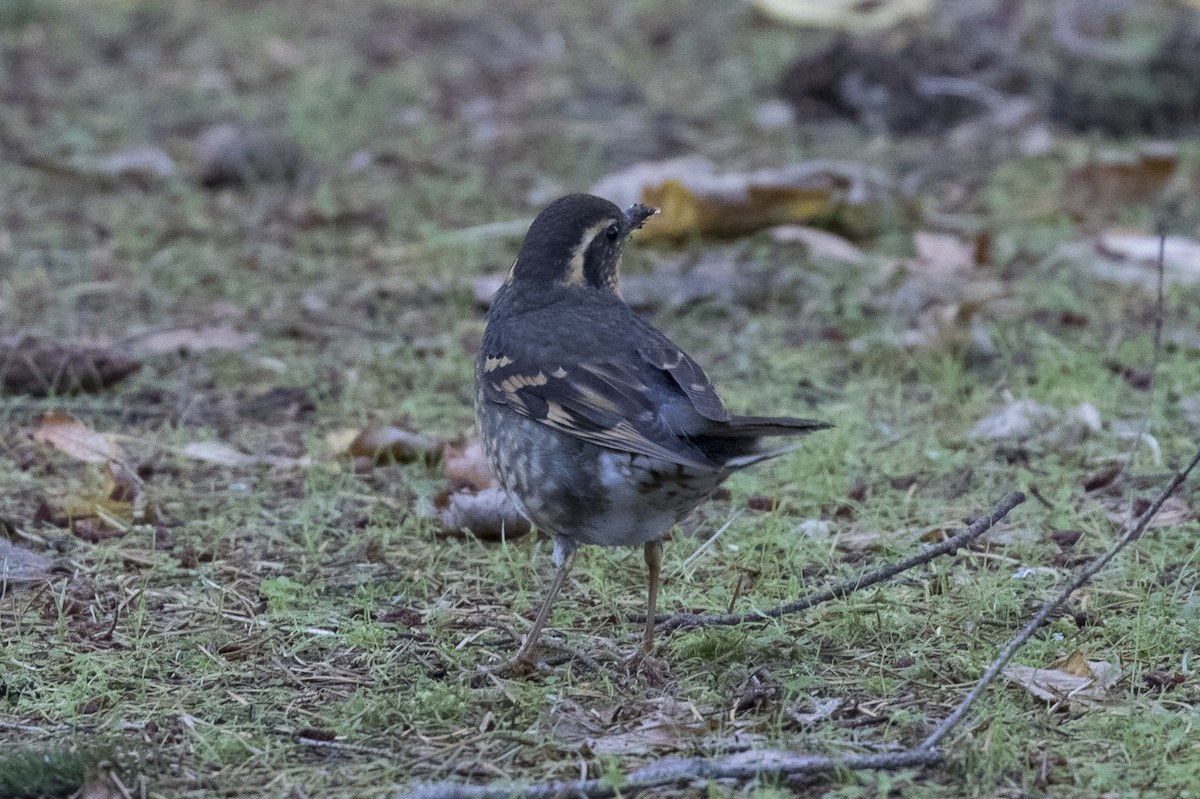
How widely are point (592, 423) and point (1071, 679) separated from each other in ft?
4.23

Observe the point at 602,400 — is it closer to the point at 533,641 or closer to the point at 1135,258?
the point at 533,641

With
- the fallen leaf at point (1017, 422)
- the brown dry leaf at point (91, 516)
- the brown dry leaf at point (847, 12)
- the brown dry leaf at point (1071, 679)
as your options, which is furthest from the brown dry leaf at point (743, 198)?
the brown dry leaf at point (1071, 679)

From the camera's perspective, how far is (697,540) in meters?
4.73

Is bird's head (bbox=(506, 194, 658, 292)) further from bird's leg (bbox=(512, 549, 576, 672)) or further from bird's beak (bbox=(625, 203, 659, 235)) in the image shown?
bird's leg (bbox=(512, 549, 576, 672))

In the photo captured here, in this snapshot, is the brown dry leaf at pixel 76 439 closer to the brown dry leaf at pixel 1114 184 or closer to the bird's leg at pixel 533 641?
the bird's leg at pixel 533 641

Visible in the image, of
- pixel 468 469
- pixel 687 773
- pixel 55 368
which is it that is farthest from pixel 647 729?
pixel 55 368

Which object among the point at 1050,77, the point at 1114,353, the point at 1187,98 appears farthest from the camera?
the point at 1050,77

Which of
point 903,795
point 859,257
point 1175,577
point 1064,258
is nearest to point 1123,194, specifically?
point 1064,258

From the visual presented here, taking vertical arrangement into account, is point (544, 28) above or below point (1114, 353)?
above

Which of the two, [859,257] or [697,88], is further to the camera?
[697,88]

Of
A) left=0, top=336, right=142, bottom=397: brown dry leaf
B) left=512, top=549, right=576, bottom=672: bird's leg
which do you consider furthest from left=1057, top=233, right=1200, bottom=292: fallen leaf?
left=0, top=336, right=142, bottom=397: brown dry leaf

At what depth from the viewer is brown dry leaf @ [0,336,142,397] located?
230 inches

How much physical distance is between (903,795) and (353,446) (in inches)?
109

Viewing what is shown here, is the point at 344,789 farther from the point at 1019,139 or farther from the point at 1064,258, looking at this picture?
the point at 1019,139
